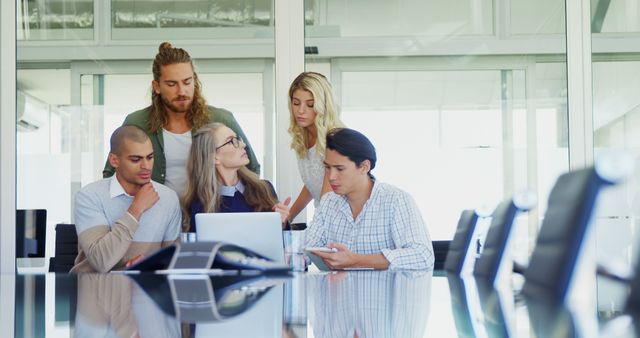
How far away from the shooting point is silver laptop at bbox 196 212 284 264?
10.9 feet

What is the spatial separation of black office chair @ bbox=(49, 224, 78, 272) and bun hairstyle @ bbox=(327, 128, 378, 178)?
6.89 feet

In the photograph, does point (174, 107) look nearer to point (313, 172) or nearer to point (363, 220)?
point (313, 172)

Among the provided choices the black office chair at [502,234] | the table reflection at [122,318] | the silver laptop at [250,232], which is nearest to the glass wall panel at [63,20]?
the silver laptop at [250,232]

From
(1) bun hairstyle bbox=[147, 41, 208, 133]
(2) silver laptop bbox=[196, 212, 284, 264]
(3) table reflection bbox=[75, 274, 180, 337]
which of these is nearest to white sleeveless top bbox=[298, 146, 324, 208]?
(1) bun hairstyle bbox=[147, 41, 208, 133]

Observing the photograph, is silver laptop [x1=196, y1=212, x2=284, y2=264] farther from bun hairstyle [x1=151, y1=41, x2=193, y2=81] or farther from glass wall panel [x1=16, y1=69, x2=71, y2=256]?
glass wall panel [x1=16, y1=69, x2=71, y2=256]

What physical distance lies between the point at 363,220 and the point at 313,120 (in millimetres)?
1293

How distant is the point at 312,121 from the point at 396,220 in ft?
4.63

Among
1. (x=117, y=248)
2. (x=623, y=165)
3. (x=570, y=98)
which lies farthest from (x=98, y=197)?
(x=623, y=165)

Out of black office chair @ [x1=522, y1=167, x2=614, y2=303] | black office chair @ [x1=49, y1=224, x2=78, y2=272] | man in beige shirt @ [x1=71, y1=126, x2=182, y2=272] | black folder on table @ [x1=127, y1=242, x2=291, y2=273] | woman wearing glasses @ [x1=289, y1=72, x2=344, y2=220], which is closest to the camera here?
black office chair @ [x1=522, y1=167, x2=614, y2=303]

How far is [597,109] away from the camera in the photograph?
6.01 m

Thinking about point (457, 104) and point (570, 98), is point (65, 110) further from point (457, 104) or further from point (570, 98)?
point (570, 98)

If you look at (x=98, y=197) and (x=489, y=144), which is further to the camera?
(x=489, y=144)

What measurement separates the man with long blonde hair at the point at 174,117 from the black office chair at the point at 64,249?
0.49m

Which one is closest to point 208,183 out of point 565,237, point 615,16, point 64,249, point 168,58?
point 168,58
